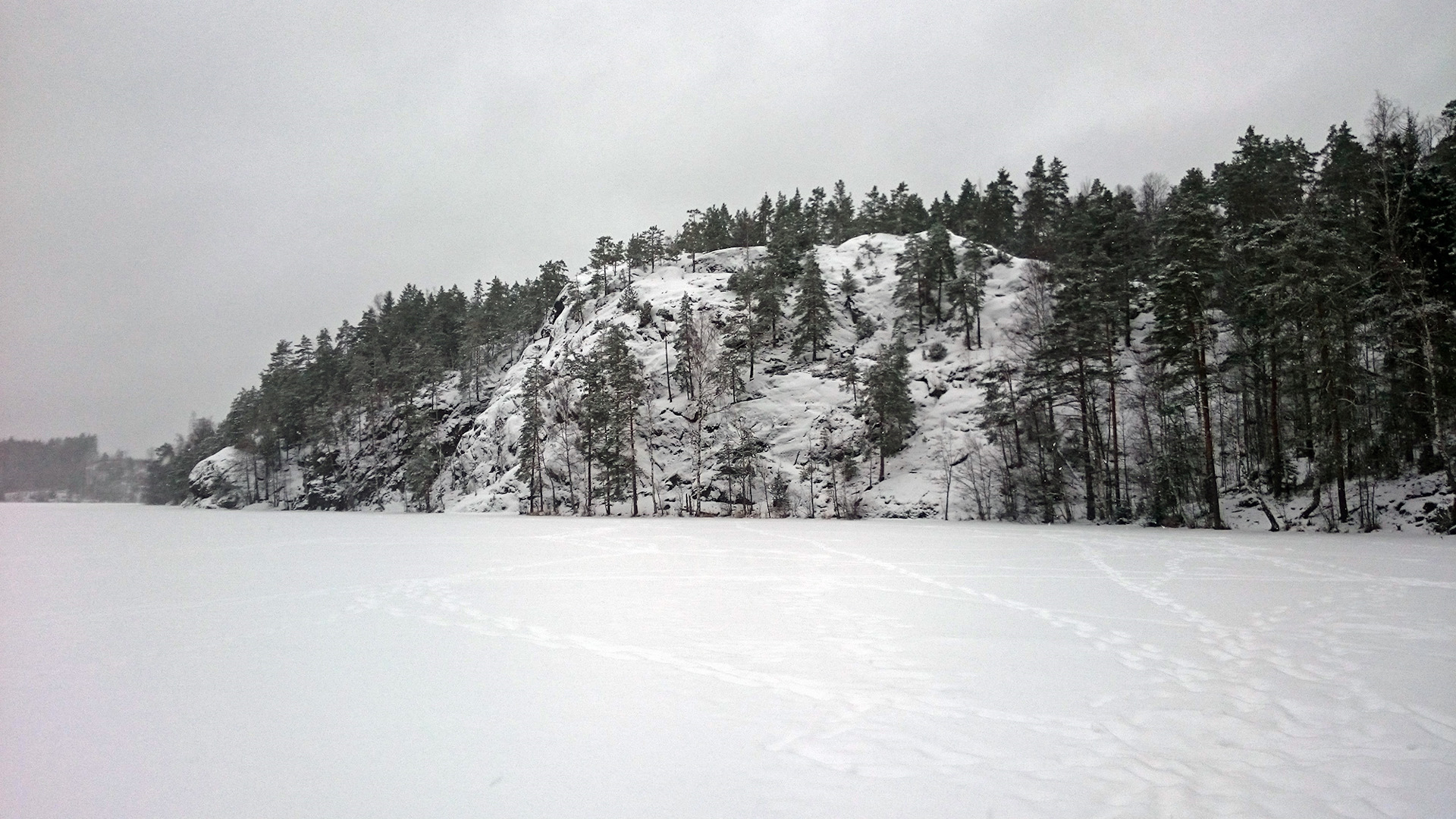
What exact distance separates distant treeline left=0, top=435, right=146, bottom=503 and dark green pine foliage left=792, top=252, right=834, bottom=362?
59.8 metres

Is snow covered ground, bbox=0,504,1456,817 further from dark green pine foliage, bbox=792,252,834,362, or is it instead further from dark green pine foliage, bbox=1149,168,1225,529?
dark green pine foliage, bbox=792,252,834,362

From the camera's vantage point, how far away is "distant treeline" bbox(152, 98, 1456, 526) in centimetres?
2467

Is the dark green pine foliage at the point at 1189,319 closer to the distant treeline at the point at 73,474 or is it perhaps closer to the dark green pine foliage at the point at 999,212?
the dark green pine foliage at the point at 999,212

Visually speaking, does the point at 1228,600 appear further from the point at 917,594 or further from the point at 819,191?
the point at 819,191

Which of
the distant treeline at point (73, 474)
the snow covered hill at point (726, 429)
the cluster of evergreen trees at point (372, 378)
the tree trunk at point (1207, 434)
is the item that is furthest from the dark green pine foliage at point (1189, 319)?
the cluster of evergreen trees at point (372, 378)

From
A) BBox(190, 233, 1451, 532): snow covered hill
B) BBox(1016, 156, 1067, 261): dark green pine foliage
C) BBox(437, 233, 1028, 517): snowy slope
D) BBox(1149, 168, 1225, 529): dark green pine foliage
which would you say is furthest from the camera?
BBox(1016, 156, 1067, 261): dark green pine foliage

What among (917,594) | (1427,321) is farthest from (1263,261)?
(917,594)

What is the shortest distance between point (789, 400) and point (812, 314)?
10295 millimetres

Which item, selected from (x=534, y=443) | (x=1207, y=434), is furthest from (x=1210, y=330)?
(x=534, y=443)

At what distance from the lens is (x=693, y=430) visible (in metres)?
62.3

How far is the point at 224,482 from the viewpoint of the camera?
88.6 m

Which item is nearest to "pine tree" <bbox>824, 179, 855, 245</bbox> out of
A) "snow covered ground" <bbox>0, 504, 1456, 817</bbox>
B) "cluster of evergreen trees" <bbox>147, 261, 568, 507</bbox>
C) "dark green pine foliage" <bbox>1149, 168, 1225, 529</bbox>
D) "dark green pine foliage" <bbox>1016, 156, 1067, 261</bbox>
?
"dark green pine foliage" <bbox>1016, 156, 1067, 261</bbox>

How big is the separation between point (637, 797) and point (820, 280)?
6445 centimetres

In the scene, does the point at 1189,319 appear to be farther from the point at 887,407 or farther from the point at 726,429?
the point at 726,429
